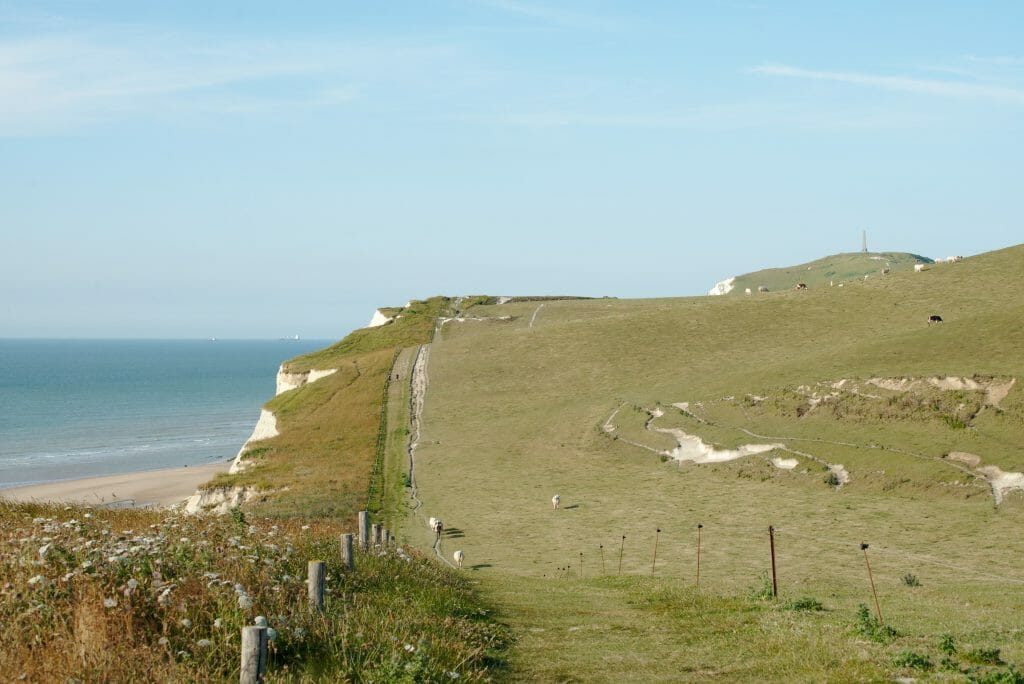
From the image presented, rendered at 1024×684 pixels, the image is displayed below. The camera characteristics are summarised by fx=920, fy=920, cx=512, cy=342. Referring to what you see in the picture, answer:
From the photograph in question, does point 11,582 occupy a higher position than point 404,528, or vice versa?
point 11,582

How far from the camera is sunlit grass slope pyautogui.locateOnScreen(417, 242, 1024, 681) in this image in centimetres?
1742

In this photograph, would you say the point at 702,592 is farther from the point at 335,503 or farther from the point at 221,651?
the point at 335,503

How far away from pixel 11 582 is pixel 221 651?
3.67 metres

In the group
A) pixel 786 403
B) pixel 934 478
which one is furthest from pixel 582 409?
pixel 934 478

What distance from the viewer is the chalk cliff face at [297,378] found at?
358 ft

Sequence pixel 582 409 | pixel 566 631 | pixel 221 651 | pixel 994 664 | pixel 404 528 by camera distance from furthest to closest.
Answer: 1. pixel 582 409
2. pixel 404 528
3. pixel 566 631
4. pixel 994 664
5. pixel 221 651

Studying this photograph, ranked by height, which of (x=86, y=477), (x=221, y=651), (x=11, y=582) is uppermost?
(x=11, y=582)

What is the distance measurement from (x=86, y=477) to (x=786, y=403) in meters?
79.7

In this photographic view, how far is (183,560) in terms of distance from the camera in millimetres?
14375

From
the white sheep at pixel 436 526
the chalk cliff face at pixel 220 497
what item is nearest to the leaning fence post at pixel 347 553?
the white sheep at pixel 436 526

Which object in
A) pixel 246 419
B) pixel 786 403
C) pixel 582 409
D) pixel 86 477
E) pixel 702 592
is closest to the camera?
pixel 702 592

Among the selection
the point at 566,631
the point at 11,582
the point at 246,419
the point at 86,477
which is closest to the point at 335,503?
the point at 566,631

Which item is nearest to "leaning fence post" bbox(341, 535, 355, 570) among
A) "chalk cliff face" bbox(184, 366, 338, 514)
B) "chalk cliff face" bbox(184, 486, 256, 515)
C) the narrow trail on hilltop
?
"chalk cliff face" bbox(184, 366, 338, 514)

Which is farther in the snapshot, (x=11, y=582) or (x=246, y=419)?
(x=246, y=419)
